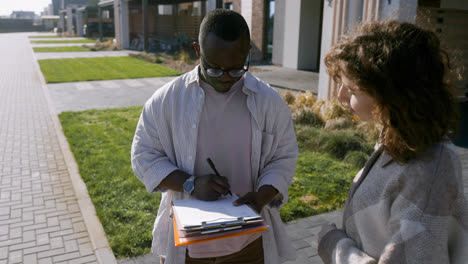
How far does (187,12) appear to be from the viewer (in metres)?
36.2

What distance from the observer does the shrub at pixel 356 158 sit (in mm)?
6227

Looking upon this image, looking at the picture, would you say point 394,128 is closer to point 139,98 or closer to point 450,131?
point 450,131

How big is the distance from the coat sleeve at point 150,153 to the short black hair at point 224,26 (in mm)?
483

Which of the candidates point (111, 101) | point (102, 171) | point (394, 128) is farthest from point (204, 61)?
point (111, 101)

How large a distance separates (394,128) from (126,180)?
16.1 feet

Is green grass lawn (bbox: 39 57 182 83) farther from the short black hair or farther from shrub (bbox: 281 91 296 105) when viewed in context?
the short black hair

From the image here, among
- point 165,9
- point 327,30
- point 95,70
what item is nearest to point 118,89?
point 95,70

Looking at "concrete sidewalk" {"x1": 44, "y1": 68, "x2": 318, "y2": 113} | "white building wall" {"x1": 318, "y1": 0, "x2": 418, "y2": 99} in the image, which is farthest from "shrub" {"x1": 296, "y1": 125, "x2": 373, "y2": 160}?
"concrete sidewalk" {"x1": 44, "y1": 68, "x2": 318, "y2": 113}

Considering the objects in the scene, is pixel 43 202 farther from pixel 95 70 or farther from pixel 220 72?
pixel 95 70

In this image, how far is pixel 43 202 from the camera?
208 inches

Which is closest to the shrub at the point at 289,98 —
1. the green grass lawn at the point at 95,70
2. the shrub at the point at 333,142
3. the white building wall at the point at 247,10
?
the shrub at the point at 333,142

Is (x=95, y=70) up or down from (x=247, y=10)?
down

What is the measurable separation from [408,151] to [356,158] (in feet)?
16.9

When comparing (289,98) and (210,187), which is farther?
(289,98)
